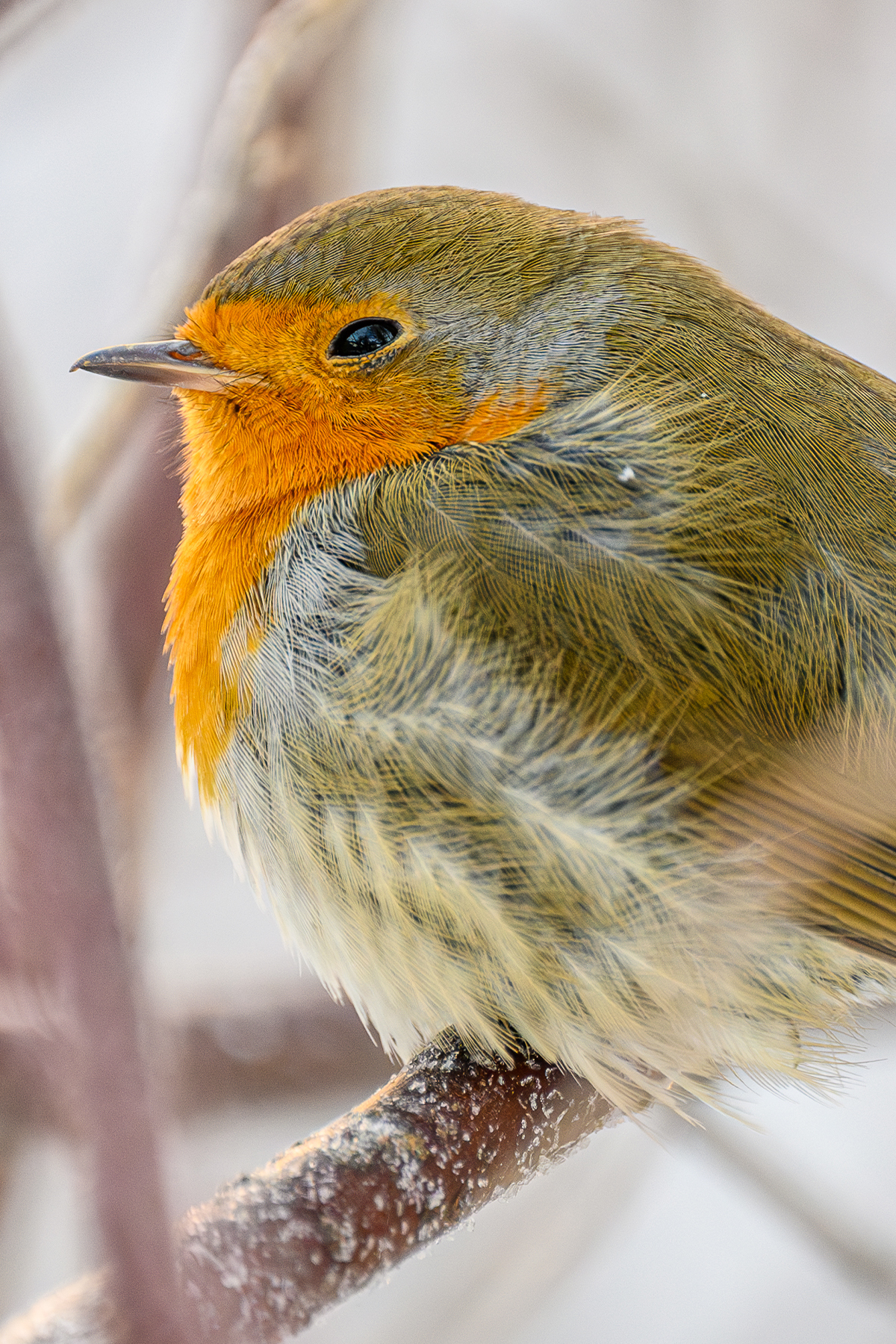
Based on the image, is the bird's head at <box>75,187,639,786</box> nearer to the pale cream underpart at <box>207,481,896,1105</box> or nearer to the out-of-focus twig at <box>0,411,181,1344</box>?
the pale cream underpart at <box>207,481,896,1105</box>

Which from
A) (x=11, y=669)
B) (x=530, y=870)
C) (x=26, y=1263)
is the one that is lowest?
(x=11, y=669)

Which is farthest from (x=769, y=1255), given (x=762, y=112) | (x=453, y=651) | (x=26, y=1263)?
(x=762, y=112)

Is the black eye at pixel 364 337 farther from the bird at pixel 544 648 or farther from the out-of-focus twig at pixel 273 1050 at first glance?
the out-of-focus twig at pixel 273 1050

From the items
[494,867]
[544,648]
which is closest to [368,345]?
[544,648]

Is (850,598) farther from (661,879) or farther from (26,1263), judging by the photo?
(26,1263)

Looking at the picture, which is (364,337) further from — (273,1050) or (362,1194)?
(273,1050)
